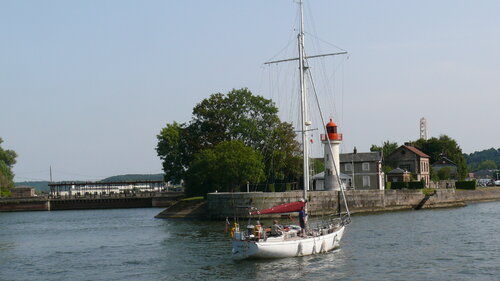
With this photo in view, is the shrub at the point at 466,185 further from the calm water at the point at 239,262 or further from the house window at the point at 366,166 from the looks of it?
the calm water at the point at 239,262

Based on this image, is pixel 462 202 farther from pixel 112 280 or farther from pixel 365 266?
pixel 112 280

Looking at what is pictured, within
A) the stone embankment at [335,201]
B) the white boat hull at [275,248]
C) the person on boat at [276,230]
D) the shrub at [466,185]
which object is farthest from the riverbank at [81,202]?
the person on boat at [276,230]

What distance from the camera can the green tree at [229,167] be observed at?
315 ft

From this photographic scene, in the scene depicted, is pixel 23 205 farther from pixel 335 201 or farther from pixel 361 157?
pixel 335 201

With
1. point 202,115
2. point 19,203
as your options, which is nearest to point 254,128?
point 202,115

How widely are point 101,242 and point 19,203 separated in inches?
3451

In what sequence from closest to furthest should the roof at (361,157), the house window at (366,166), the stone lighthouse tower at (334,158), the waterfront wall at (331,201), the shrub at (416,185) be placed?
the waterfront wall at (331,201), the stone lighthouse tower at (334,158), the roof at (361,157), the house window at (366,166), the shrub at (416,185)

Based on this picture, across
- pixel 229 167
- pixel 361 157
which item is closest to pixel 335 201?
pixel 229 167

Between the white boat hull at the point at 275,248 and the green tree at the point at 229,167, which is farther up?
the green tree at the point at 229,167

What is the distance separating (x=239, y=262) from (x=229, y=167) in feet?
165

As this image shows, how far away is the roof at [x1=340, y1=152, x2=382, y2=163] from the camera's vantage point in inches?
4338

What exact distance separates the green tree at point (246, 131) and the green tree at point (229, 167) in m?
10.0

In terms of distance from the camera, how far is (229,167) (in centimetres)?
9562

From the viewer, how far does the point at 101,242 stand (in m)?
63.9
